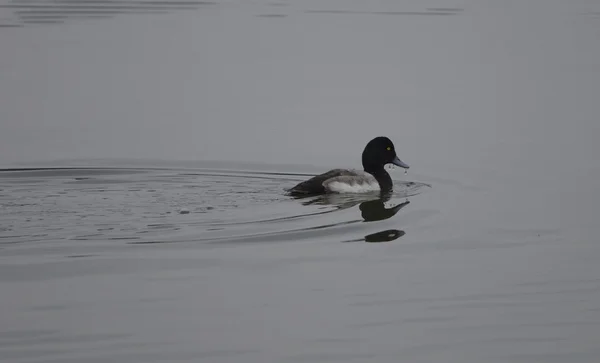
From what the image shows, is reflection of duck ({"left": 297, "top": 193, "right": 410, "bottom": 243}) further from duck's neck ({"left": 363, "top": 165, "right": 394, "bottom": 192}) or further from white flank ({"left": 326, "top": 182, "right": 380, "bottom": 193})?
duck's neck ({"left": 363, "top": 165, "right": 394, "bottom": 192})

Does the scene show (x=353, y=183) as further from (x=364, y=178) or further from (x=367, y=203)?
(x=367, y=203)

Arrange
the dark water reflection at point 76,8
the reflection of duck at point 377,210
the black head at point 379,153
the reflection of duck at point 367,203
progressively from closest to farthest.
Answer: the reflection of duck at point 377,210, the reflection of duck at point 367,203, the black head at point 379,153, the dark water reflection at point 76,8

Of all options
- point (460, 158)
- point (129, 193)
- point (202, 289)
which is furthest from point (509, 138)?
point (202, 289)

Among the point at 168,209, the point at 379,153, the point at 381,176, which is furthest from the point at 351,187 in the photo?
the point at 168,209

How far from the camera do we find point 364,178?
14.5 metres

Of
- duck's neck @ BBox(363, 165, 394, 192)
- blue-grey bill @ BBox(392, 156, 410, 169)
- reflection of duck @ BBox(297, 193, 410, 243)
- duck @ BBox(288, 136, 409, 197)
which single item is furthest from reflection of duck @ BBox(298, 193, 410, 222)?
blue-grey bill @ BBox(392, 156, 410, 169)

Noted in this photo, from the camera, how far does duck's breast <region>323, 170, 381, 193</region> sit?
13.9 metres

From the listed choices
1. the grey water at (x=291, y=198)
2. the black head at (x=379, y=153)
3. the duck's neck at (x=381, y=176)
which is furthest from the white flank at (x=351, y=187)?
the black head at (x=379, y=153)

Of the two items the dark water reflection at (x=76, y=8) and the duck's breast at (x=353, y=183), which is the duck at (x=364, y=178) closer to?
the duck's breast at (x=353, y=183)

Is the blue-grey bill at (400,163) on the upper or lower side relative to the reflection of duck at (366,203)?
upper

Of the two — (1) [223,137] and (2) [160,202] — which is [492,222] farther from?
(1) [223,137]

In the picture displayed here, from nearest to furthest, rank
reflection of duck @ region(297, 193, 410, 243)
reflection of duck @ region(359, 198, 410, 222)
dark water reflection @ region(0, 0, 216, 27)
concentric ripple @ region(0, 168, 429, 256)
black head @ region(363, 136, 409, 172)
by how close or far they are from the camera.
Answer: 1. concentric ripple @ region(0, 168, 429, 256)
2. reflection of duck @ region(359, 198, 410, 222)
3. reflection of duck @ region(297, 193, 410, 243)
4. black head @ region(363, 136, 409, 172)
5. dark water reflection @ region(0, 0, 216, 27)

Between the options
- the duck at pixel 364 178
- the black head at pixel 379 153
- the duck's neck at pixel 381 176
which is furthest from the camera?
the black head at pixel 379 153

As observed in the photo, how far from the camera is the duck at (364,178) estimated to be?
1392cm
